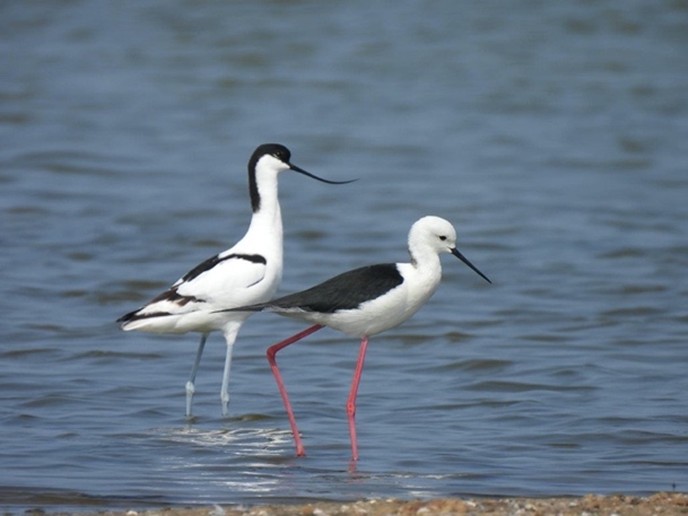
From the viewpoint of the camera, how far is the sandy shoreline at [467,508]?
552cm

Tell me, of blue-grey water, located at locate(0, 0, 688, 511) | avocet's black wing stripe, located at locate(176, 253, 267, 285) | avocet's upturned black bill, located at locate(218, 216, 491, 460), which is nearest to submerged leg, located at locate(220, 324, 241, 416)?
blue-grey water, located at locate(0, 0, 688, 511)

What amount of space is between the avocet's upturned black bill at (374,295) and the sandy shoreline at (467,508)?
4.00 feet

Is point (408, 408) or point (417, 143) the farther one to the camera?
point (417, 143)

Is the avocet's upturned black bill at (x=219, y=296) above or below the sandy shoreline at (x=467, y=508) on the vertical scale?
above

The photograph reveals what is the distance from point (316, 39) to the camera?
74.9 feet

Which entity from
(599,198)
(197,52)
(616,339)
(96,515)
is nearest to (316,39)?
(197,52)

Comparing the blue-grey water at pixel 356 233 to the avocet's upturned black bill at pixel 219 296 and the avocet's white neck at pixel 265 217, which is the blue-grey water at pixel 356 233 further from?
the avocet's white neck at pixel 265 217

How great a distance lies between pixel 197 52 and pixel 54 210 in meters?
8.92

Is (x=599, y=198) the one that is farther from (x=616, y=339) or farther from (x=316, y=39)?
(x=316, y=39)

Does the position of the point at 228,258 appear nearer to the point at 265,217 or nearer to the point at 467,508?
the point at 265,217

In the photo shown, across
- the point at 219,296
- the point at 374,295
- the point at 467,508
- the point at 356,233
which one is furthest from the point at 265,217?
the point at 356,233

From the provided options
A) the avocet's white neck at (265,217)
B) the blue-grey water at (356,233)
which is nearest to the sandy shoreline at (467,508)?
the blue-grey water at (356,233)

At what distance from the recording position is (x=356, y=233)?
43.6ft

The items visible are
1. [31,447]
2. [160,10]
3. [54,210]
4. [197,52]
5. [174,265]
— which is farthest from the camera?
[160,10]
